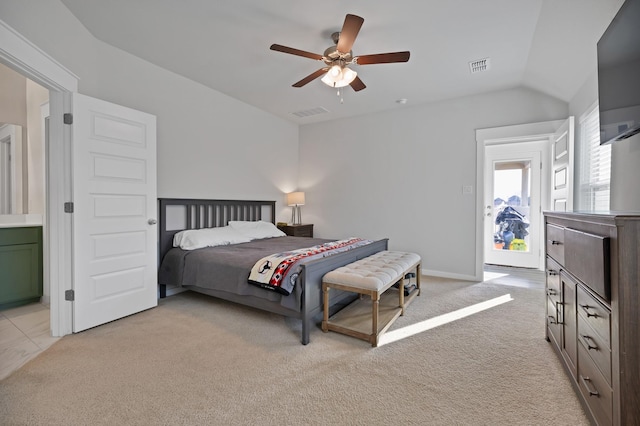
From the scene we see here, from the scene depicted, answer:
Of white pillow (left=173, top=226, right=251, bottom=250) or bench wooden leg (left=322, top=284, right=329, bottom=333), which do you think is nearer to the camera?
bench wooden leg (left=322, top=284, right=329, bottom=333)

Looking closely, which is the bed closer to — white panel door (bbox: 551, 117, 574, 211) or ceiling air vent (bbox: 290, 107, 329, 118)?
ceiling air vent (bbox: 290, 107, 329, 118)

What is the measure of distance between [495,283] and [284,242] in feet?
9.67

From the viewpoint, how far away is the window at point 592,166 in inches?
102

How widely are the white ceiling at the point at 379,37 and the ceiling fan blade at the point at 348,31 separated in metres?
0.28

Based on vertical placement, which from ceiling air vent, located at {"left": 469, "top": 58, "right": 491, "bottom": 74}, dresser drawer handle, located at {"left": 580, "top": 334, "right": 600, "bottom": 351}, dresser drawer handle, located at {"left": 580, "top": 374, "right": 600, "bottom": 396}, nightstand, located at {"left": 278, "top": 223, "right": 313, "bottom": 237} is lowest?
dresser drawer handle, located at {"left": 580, "top": 374, "right": 600, "bottom": 396}

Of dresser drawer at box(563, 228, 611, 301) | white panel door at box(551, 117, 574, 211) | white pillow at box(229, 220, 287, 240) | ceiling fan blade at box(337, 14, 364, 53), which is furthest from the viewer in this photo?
white pillow at box(229, 220, 287, 240)

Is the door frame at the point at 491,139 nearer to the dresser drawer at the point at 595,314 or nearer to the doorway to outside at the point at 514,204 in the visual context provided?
the doorway to outside at the point at 514,204

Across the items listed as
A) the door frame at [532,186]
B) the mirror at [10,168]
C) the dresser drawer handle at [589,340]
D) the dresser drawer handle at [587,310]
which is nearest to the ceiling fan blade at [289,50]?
the dresser drawer handle at [587,310]

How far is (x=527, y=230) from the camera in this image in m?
5.11

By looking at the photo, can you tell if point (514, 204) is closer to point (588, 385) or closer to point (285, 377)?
point (588, 385)

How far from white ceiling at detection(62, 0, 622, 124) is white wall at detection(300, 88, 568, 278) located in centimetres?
40

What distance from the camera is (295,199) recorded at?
5230mm

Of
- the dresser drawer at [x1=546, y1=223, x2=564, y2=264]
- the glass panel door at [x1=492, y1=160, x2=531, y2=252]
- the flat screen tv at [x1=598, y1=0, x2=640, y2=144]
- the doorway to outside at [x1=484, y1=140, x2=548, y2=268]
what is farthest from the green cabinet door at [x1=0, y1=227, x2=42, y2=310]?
the glass panel door at [x1=492, y1=160, x2=531, y2=252]

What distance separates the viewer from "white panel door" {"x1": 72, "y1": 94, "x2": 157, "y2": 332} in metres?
2.46
